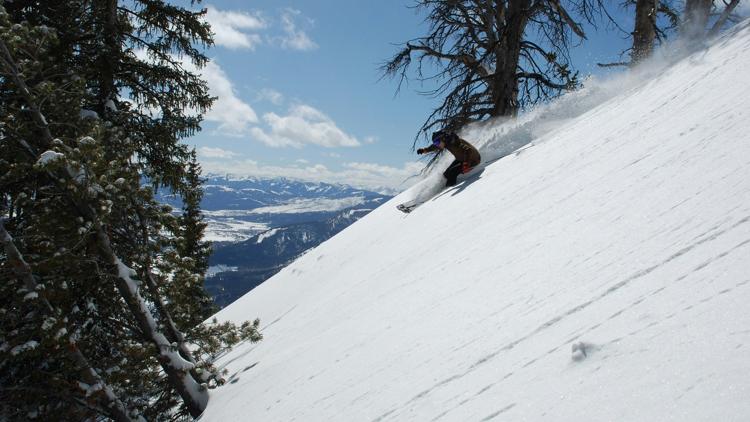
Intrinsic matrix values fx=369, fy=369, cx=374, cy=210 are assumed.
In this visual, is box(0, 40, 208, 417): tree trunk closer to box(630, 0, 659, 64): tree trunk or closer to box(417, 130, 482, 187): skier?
box(417, 130, 482, 187): skier

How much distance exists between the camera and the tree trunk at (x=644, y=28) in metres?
9.34

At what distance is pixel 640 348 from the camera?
158 centimetres

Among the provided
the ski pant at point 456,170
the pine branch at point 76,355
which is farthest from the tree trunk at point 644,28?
the pine branch at point 76,355

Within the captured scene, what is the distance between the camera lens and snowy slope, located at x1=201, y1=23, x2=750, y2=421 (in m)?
1.49

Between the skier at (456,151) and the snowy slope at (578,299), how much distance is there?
2.75m

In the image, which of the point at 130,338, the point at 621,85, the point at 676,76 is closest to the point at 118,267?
the point at 130,338

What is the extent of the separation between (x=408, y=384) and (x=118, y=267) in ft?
16.7

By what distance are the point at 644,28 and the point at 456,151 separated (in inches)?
234

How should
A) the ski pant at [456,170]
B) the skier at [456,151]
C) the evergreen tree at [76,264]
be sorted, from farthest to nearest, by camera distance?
the ski pant at [456,170] → the skier at [456,151] → the evergreen tree at [76,264]

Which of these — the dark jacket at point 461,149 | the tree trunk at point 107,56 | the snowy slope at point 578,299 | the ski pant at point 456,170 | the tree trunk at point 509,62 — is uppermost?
the tree trunk at point 107,56

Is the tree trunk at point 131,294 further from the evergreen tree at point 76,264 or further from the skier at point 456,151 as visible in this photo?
the skier at point 456,151

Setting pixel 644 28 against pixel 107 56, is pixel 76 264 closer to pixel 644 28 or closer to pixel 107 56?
pixel 107 56

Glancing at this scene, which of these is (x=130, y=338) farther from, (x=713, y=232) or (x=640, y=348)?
(x=713, y=232)

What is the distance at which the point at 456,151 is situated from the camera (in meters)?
8.88
